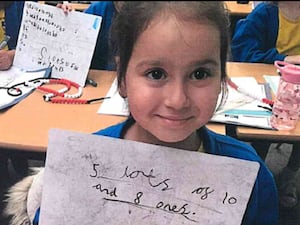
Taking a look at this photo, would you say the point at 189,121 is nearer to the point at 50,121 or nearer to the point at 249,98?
the point at 50,121

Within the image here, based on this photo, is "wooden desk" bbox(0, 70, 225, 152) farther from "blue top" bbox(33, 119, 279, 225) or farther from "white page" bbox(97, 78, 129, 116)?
"blue top" bbox(33, 119, 279, 225)

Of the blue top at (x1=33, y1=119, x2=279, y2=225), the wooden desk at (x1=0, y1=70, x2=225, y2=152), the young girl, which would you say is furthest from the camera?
the wooden desk at (x1=0, y1=70, x2=225, y2=152)

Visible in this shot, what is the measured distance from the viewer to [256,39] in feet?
6.10

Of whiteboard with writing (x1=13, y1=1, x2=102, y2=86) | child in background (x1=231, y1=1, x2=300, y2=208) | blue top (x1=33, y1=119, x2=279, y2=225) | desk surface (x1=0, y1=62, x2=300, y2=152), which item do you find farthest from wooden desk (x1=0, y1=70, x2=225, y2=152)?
child in background (x1=231, y1=1, x2=300, y2=208)

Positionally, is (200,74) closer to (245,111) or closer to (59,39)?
(245,111)

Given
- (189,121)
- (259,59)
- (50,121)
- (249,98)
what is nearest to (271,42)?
(259,59)

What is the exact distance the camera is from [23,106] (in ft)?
4.28

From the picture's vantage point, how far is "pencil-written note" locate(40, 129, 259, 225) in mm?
664

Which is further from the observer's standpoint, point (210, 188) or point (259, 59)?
point (259, 59)

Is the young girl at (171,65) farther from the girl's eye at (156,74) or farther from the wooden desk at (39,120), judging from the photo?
the wooden desk at (39,120)

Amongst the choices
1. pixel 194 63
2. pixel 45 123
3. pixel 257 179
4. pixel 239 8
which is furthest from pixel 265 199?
pixel 239 8

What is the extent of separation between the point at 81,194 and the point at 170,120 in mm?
176

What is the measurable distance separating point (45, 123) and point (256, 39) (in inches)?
39.6

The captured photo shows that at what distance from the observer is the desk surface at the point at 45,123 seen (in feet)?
3.70
